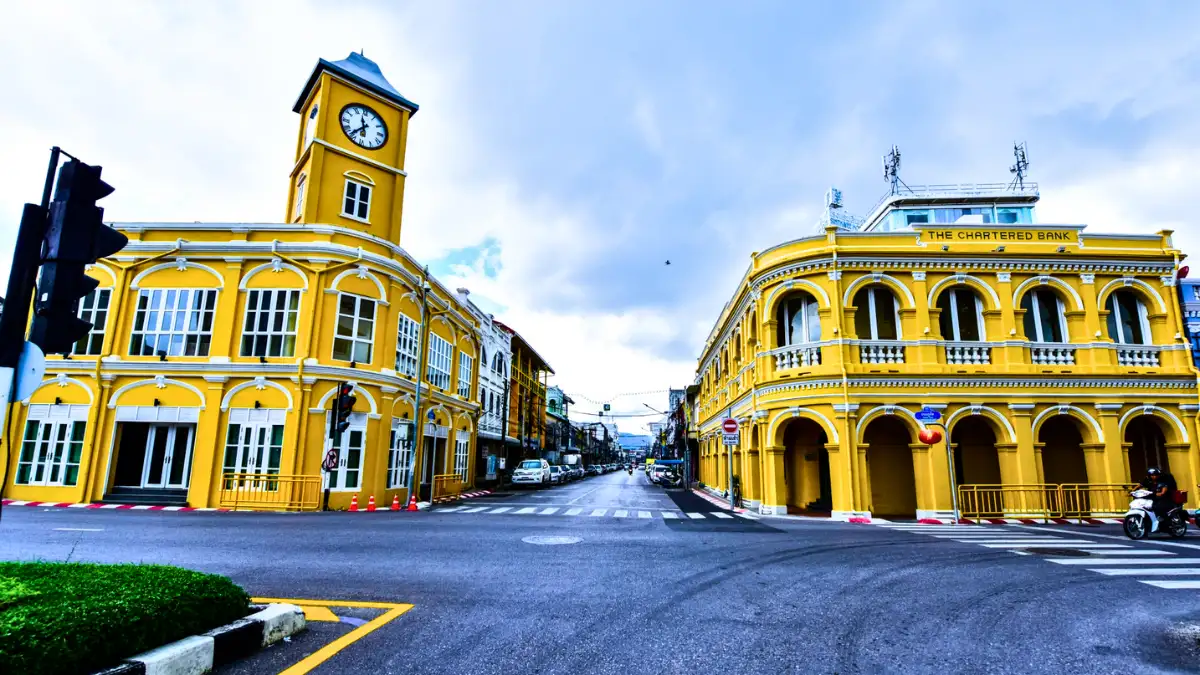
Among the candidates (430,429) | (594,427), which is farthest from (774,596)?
(594,427)

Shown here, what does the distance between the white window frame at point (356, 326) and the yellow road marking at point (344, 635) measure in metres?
15.0

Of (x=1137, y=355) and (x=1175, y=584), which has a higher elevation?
(x=1137, y=355)

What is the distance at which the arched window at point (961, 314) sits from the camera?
1817cm

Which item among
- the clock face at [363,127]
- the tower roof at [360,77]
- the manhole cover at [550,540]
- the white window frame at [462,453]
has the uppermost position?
the tower roof at [360,77]

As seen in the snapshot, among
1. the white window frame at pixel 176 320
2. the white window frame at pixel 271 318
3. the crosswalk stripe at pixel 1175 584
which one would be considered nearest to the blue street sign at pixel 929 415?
the crosswalk stripe at pixel 1175 584

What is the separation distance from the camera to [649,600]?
6.53 metres

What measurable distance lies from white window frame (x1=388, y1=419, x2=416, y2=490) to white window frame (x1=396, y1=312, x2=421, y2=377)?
2.05 meters

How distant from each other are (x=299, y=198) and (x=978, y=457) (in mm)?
26325

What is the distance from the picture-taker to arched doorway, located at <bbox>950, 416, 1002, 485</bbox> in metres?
18.2

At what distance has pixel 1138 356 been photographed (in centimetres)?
1806

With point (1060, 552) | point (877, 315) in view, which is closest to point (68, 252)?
point (1060, 552)

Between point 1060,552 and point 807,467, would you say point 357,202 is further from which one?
point 1060,552

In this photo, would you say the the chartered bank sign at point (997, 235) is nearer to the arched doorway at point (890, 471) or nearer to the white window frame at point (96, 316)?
the arched doorway at point (890, 471)

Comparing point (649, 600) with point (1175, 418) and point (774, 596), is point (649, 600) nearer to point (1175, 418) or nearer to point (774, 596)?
point (774, 596)
